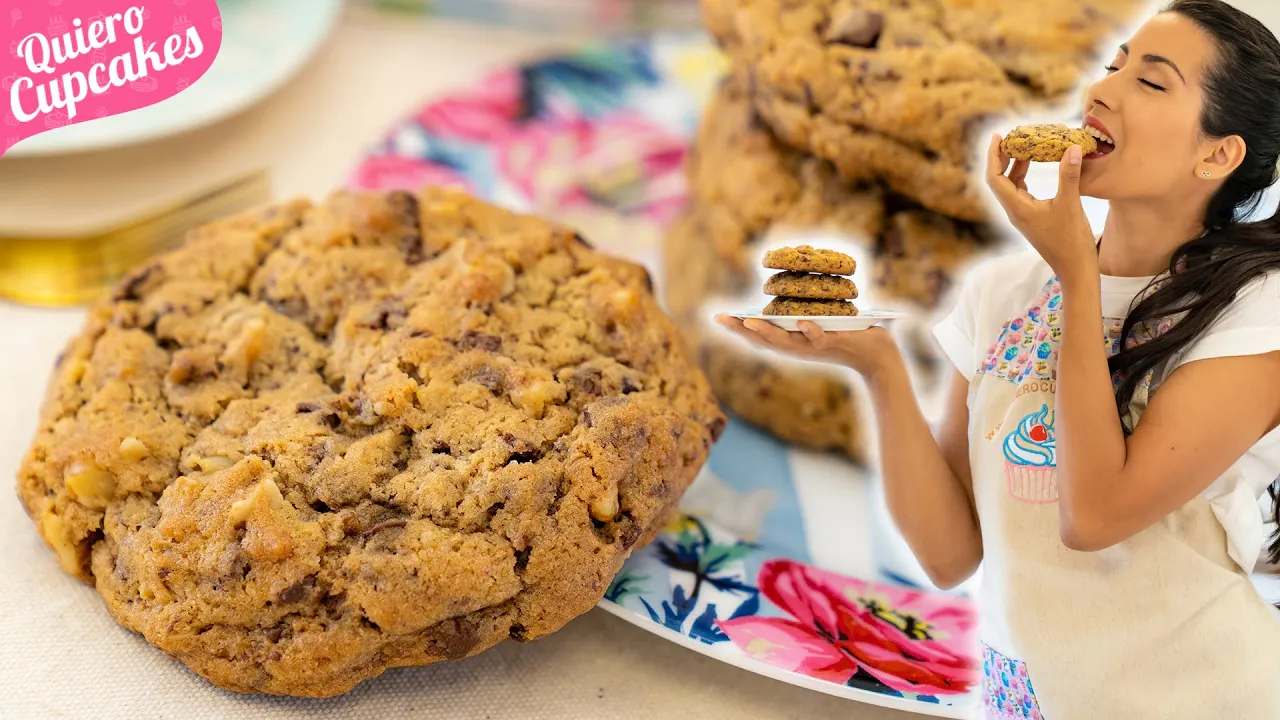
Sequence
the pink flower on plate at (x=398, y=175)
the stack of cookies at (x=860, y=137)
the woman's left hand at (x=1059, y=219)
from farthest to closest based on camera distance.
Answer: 1. the pink flower on plate at (x=398, y=175)
2. the stack of cookies at (x=860, y=137)
3. the woman's left hand at (x=1059, y=219)

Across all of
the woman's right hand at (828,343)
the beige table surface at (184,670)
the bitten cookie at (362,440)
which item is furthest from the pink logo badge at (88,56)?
the woman's right hand at (828,343)

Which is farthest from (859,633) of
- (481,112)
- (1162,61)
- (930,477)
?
(481,112)

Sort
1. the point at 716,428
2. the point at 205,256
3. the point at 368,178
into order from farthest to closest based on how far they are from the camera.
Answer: the point at 368,178
the point at 205,256
the point at 716,428

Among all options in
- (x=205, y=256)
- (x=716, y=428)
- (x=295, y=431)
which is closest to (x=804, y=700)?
(x=716, y=428)

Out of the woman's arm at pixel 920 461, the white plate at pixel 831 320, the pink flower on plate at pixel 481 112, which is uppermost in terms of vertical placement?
the white plate at pixel 831 320

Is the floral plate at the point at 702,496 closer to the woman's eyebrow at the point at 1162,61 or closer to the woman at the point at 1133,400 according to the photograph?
the woman at the point at 1133,400

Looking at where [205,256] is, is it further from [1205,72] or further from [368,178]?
[1205,72]
